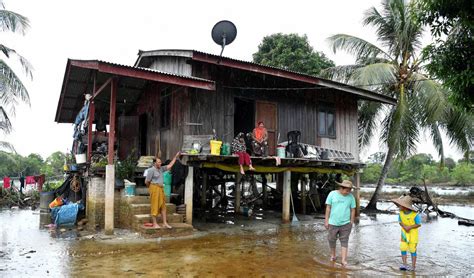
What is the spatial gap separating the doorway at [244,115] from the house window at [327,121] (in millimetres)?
2848

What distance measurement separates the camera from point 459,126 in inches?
695

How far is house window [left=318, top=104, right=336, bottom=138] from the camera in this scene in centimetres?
1509

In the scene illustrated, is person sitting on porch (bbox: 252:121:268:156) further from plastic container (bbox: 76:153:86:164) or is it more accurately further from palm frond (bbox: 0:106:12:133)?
palm frond (bbox: 0:106:12:133)

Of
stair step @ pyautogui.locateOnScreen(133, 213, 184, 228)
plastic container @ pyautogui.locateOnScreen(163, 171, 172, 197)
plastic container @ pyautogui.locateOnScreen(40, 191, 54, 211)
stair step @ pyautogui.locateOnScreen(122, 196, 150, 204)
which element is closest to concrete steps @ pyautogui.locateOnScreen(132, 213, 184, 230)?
stair step @ pyautogui.locateOnScreen(133, 213, 184, 228)

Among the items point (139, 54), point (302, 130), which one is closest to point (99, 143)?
point (139, 54)

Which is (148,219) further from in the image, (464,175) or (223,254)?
(464,175)

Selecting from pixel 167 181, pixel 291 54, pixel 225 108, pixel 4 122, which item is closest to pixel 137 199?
pixel 167 181

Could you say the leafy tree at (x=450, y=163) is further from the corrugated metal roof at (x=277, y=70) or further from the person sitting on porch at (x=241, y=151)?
the person sitting on porch at (x=241, y=151)

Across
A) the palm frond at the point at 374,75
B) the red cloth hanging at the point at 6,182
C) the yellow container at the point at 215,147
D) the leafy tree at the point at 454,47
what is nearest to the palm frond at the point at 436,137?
the palm frond at the point at 374,75

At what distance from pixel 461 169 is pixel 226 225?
164 ft

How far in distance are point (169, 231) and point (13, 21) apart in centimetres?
1303

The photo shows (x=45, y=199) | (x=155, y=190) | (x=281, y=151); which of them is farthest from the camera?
(x=45, y=199)

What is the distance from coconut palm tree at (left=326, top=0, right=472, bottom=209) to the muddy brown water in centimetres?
723

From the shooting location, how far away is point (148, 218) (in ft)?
32.3
